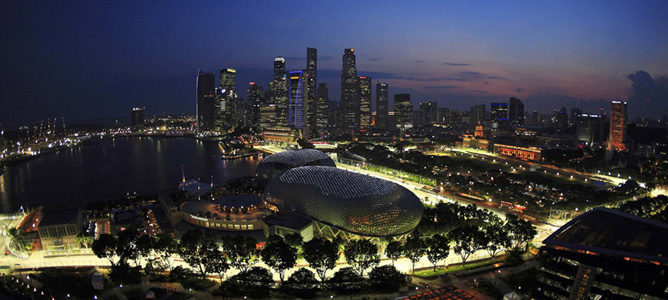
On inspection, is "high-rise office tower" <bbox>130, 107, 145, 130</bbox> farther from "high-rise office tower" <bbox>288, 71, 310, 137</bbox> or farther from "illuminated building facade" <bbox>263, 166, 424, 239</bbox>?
"illuminated building facade" <bbox>263, 166, 424, 239</bbox>

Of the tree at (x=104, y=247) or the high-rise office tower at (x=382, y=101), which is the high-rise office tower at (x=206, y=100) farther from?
the tree at (x=104, y=247)

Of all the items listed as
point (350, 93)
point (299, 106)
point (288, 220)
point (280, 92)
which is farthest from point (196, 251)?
point (350, 93)

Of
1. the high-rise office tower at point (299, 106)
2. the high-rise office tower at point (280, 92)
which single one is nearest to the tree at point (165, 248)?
the high-rise office tower at point (299, 106)

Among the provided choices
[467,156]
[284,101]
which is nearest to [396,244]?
[467,156]

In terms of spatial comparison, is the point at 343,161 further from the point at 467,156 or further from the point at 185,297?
the point at 185,297

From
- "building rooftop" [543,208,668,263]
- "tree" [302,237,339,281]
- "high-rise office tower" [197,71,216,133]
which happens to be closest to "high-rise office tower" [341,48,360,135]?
"high-rise office tower" [197,71,216,133]

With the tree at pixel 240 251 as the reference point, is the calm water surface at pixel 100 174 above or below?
below
